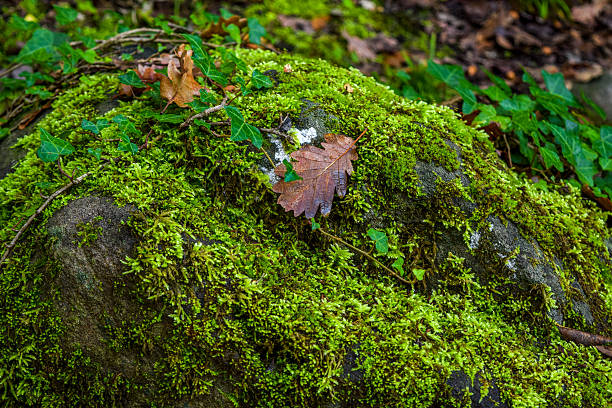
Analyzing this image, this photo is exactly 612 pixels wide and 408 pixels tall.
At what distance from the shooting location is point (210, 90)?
234 cm

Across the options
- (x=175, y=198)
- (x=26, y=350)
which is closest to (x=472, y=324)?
(x=175, y=198)

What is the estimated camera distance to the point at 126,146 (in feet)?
6.93

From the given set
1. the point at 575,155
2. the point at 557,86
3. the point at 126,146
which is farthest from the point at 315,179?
the point at 557,86

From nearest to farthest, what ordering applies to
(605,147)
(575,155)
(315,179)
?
1. (315,179)
2. (575,155)
3. (605,147)

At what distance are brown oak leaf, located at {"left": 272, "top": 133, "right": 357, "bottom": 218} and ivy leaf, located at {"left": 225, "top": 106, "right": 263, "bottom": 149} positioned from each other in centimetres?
20

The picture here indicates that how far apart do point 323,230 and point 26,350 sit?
1.61 metres

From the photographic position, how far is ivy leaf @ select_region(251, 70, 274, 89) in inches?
92.4

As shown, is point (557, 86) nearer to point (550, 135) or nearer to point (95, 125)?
point (550, 135)

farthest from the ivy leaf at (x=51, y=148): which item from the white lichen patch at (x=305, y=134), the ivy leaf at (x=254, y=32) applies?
the ivy leaf at (x=254, y=32)

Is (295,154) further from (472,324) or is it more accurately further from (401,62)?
(401,62)

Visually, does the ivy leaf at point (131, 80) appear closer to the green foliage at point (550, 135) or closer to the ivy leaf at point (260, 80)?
the ivy leaf at point (260, 80)

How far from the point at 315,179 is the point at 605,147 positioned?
8.05 feet

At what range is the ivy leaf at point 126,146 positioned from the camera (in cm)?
209

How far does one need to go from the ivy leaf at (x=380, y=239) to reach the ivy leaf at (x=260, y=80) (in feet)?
3.59
